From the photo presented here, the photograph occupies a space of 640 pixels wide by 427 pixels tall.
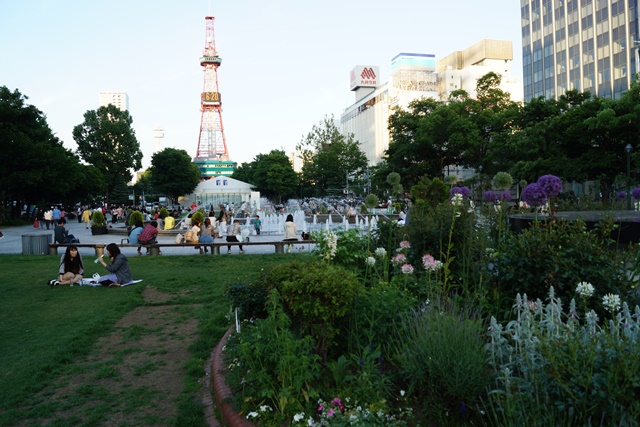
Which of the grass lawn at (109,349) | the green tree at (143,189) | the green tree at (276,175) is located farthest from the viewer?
the green tree at (143,189)

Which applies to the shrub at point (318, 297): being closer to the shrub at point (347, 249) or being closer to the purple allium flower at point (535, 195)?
the shrub at point (347, 249)

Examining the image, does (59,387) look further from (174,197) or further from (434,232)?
(174,197)

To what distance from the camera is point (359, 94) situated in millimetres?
133000

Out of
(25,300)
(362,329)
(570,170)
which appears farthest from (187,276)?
(570,170)

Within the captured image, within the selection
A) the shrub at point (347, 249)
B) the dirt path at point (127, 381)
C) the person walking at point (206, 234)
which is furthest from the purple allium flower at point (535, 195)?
the person walking at point (206, 234)

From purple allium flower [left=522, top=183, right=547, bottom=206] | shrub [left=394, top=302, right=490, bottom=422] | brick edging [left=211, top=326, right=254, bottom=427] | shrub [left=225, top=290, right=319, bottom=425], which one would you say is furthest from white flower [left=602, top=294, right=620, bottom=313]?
purple allium flower [left=522, top=183, right=547, bottom=206]

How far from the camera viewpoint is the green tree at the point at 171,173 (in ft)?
317

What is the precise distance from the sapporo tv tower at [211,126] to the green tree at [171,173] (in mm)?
32355

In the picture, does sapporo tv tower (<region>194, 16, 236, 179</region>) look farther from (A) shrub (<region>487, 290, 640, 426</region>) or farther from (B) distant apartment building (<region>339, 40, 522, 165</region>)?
(A) shrub (<region>487, 290, 640, 426</region>)

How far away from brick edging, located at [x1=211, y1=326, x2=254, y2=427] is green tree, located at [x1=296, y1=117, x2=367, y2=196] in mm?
66316

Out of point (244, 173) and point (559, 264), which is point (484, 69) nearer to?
point (244, 173)

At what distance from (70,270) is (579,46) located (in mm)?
64454

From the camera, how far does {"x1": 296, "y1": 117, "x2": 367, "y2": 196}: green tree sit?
72500 millimetres

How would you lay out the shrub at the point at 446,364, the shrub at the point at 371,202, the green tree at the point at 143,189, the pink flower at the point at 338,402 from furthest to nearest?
1. the green tree at the point at 143,189
2. the shrub at the point at 371,202
3. the pink flower at the point at 338,402
4. the shrub at the point at 446,364
